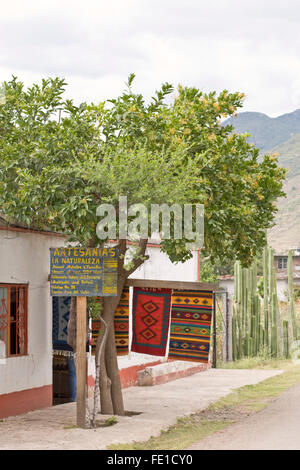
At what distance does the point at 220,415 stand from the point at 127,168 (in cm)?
527

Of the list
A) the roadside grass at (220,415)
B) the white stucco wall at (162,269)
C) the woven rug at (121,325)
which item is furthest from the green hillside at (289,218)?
the woven rug at (121,325)

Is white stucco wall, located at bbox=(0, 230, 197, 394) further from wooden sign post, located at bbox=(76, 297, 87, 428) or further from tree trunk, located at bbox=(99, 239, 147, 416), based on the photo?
wooden sign post, located at bbox=(76, 297, 87, 428)

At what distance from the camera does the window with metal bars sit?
1238 centimetres

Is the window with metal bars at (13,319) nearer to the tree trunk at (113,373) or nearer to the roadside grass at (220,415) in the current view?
the tree trunk at (113,373)

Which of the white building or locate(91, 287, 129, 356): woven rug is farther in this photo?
locate(91, 287, 129, 356): woven rug

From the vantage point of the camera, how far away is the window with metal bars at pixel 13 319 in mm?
12383

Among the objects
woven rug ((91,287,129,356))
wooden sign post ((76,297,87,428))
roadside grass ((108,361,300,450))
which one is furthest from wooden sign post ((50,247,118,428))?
woven rug ((91,287,129,356))

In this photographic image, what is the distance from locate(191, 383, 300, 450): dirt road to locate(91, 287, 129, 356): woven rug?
2.74 m

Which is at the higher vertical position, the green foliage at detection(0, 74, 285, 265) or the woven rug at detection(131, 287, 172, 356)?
the green foliage at detection(0, 74, 285, 265)

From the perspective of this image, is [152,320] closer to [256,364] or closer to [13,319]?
[13,319]

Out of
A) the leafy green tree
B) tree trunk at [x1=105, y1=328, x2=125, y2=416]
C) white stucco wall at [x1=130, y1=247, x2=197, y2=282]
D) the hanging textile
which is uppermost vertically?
the leafy green tree

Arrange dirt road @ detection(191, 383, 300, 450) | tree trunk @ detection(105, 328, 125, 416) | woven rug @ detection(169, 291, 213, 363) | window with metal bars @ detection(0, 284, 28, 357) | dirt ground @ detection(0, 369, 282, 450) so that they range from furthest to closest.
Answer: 1. woven rug @ detection(169, 291, 213, 363)
2. window with metal bars @ detection(0, 284, 28, 357)
3. tree trunk @ detection(105, 328, 125, 416)
4. dirt ground @ detection(0, 369, 282, 450)
5. dirt road @ detection(191, 383, 300, 450)

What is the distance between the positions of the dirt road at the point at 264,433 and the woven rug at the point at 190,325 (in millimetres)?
1530
